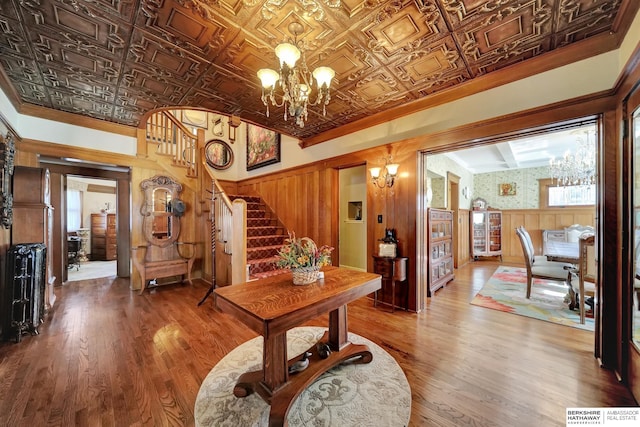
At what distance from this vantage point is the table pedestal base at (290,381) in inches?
59.0

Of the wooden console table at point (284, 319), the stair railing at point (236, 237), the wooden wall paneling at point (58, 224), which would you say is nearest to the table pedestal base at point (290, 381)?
the wooden console table at point (284, 319)

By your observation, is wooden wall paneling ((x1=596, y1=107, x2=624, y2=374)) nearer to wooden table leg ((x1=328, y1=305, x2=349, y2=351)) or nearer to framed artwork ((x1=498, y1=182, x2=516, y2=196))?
wooden table leg ((x1=328, y1=305, x2=349, y2=351))

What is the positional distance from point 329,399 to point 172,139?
5404 millimetres

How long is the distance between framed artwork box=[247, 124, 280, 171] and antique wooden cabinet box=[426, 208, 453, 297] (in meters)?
3.66

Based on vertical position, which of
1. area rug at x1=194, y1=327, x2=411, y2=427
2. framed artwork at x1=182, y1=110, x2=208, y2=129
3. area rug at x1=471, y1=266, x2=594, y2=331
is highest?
framed artwork at x1=182, y1=110, x2=208, y2=129

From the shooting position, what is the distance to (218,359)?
2.24 meters

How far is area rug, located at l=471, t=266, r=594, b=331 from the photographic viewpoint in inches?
121

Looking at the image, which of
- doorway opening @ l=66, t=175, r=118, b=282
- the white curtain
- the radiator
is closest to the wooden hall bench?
the radiator

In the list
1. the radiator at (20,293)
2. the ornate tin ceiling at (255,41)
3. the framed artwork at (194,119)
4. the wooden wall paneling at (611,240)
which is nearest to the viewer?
the ornate tin ceiling at (255,41)

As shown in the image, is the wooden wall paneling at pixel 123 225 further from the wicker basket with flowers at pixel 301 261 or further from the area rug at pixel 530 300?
the area rug at pixel 530 300

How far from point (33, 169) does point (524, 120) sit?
5710 mm

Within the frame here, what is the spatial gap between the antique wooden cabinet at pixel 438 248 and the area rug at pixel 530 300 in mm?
603

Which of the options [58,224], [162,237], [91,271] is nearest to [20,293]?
[162,237]

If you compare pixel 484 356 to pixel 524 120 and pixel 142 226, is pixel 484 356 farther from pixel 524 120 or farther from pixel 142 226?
pixel 142 226
